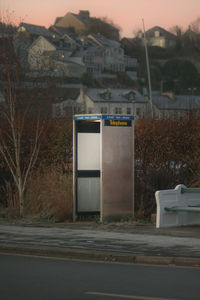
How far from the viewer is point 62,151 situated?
20.9m

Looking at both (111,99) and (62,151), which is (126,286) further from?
(111,99)

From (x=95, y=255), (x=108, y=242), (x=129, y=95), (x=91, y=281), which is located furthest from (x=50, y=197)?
(x=129, y=95)

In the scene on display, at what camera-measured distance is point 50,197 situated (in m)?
17.8

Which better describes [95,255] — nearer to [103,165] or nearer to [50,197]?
[103,165]

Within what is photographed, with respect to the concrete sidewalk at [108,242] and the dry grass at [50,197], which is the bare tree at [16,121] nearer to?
the dry grass at [50,197]

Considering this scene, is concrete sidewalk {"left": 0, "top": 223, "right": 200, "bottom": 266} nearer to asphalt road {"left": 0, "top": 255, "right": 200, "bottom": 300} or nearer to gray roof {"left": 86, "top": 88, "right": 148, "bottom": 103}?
asphalt road {"left": 0, "top": 255, "right": 200, "bottom": 300}

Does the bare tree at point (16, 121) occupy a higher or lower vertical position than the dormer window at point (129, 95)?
lower

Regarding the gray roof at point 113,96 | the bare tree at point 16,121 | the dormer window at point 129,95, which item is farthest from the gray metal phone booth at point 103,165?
the dormer window at point 129,95

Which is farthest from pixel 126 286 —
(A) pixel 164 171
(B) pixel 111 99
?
(B) pixel 111 99

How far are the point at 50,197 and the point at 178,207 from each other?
3646mm

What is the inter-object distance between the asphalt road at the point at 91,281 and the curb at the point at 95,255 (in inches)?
9.9

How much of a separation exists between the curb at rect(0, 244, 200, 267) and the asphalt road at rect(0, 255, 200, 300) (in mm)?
252

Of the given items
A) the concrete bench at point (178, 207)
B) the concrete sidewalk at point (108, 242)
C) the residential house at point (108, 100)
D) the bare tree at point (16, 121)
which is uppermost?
the residential house at point (108, 100)

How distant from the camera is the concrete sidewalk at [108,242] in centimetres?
1200
